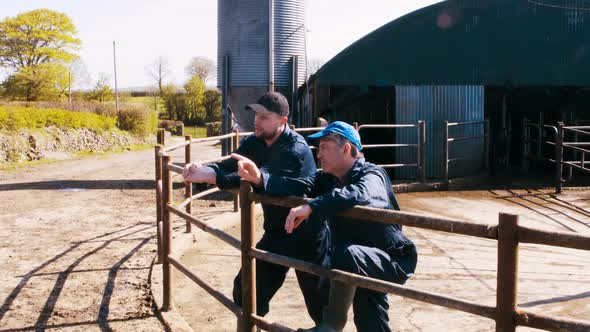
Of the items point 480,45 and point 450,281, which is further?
point 480,45

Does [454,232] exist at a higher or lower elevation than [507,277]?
higher

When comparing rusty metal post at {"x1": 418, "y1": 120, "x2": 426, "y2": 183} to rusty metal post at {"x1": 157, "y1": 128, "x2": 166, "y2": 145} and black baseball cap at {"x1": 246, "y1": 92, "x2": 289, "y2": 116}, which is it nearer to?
rusty metal post at {"x1": 157, "y1": 128, "x2": 166, "y2": 145}

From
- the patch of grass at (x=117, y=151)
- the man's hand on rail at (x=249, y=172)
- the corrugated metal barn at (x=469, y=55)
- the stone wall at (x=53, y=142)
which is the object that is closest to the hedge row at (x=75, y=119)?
the stone wall at (x=53, y=142)

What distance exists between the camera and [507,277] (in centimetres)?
270

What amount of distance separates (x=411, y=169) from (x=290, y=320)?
32.4ft

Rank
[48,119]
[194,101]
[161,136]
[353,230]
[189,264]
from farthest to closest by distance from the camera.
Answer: [194,101], [48,119], [161,136], [189,264], [353,230]

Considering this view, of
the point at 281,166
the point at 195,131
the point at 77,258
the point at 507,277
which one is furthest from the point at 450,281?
the point at 195,131

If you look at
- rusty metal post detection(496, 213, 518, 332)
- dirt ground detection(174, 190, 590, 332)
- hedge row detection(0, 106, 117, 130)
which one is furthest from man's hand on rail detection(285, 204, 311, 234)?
hedge row detection(0, 106, 117, 130)

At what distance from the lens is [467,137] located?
1421 centimetres

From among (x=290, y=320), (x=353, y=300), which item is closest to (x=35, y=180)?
(x=290, y=320)

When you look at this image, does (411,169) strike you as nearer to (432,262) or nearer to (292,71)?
(292,71)

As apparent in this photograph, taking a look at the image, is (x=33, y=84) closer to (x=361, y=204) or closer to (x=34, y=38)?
(x=34, y=38)

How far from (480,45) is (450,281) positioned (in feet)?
33.8

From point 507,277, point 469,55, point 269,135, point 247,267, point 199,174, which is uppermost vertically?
point 469,55
